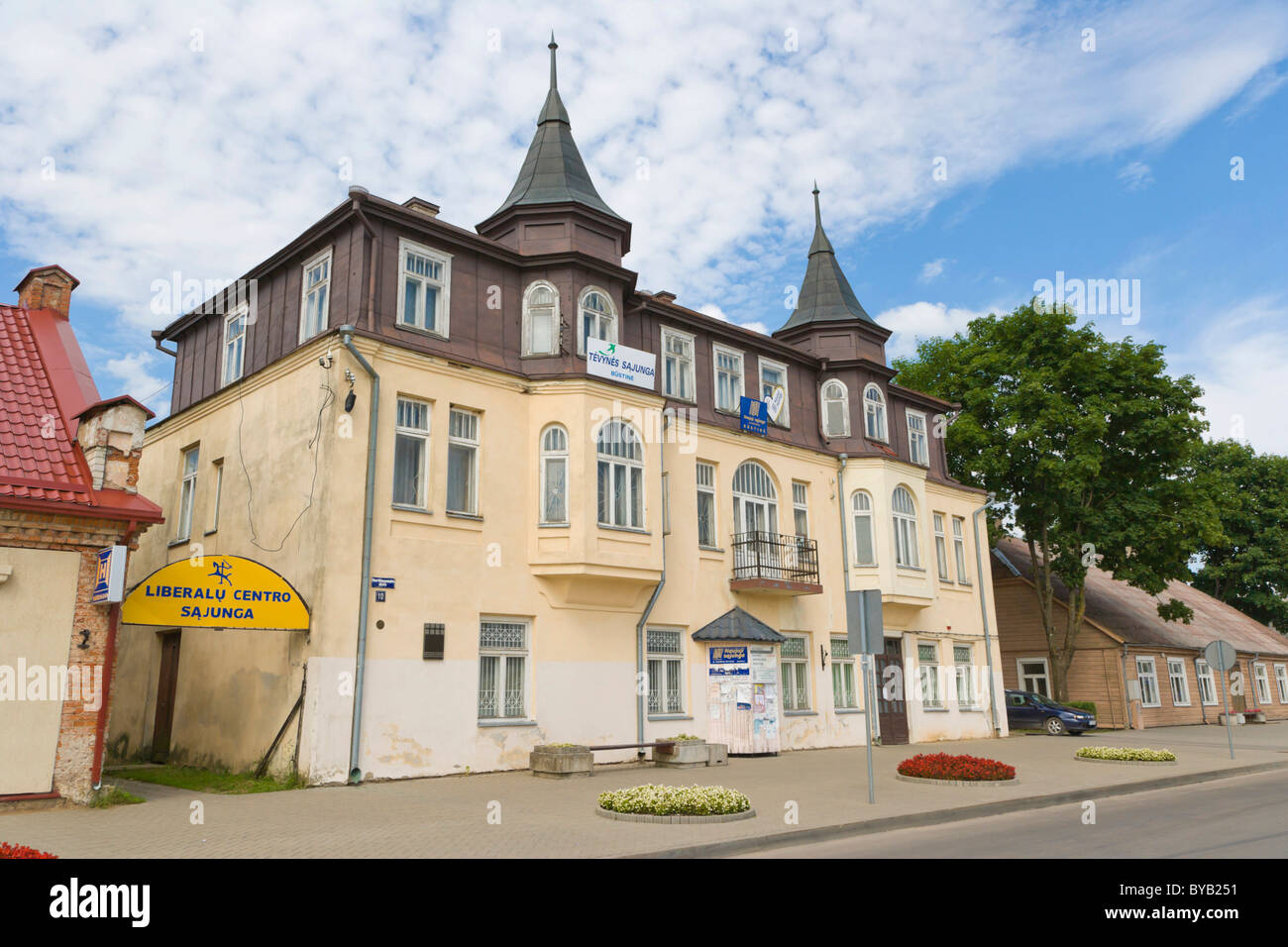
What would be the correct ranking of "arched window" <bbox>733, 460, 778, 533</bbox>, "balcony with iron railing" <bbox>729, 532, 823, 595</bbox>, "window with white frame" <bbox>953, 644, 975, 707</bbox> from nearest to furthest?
"balcony with iron railing" <bbox>729, 532, 823, 595</bbox>
"arched window" <bbox>733, 460, 778, 533</bbox>
"window with white frame" <bbox>953, 644, 975, 707</bbox>

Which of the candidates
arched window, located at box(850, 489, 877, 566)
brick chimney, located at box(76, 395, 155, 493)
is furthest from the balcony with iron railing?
brick chimney, located at box(76, 395, 155, 493)

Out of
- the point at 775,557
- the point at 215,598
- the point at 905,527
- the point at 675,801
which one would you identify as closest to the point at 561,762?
the point at 675,801

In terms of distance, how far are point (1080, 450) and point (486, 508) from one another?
2255 cm

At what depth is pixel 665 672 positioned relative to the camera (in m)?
20.5

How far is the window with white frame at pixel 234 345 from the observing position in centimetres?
2019

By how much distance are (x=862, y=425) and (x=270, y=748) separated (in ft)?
57.2

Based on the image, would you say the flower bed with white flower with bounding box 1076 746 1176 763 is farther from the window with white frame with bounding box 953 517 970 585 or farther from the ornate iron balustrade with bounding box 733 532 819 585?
the window with white frame with bounding box 953 517 970 585

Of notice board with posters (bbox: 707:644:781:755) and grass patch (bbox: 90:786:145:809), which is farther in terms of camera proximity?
notice board with posters (bbox: 707:644:781:755)

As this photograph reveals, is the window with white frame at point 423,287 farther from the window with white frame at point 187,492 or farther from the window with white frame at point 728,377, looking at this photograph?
the window with white frame at point 728,377

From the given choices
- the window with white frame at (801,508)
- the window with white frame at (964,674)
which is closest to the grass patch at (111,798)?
the window with white frame at (801,508)

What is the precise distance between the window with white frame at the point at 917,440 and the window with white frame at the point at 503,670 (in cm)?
1562

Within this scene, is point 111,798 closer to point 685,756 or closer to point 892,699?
point 685,756

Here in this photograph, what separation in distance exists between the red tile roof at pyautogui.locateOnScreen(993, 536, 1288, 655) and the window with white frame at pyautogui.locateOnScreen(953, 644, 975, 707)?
8564 mm

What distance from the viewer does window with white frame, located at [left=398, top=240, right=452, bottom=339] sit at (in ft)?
58.0
